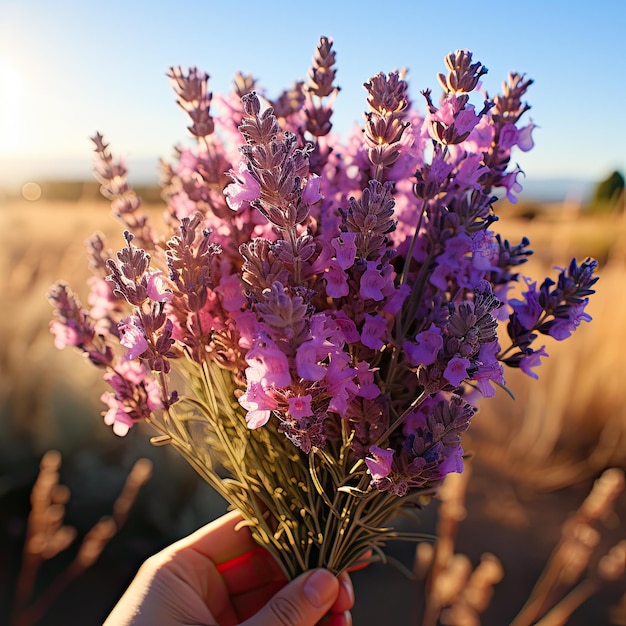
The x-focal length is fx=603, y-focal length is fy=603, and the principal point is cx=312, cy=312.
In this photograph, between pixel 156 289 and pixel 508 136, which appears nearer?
pixel 156 289

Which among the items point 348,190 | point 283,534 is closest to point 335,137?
point 348,190

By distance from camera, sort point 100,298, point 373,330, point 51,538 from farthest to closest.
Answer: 1. point 51,538
2. point 100,298
3. point 373,330

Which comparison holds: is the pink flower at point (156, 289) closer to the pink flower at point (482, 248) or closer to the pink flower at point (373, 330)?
the pink flower at point (373, 330)

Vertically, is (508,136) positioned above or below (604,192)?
above

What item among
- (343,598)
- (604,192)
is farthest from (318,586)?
(604,192)

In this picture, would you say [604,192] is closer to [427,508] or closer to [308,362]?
[427,508]

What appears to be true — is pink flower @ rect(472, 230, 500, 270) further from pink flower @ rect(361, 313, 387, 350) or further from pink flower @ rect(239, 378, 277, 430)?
pink flower @ rect(239, 378, 277, 430)
